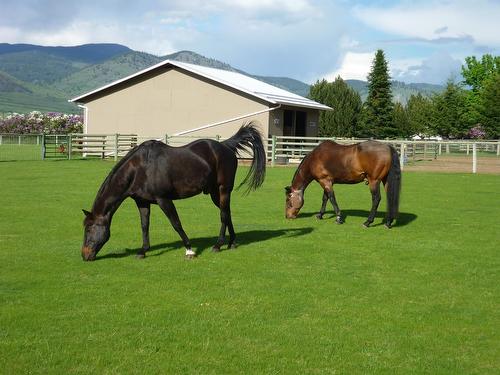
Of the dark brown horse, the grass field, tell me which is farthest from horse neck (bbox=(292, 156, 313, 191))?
A: the grass field

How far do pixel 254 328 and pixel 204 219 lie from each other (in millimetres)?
7581

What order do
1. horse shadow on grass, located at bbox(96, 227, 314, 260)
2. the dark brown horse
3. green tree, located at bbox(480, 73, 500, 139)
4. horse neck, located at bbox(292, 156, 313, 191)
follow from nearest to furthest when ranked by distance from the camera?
1. horse shadow on grass, located at bbox(96, 227, 314, 260)
2. the dark brown horse
3. horse neck, located at bbox(292, 156, 313, 191)
4. green tree, located at bbox(480, 73, 500, 139)

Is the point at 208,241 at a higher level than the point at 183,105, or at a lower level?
lower

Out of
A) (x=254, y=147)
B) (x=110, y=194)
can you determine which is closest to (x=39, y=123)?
(x=254, y=147)

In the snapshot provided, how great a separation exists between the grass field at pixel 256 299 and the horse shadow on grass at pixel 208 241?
0.11 feet

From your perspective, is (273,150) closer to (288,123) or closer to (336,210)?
(288,123)

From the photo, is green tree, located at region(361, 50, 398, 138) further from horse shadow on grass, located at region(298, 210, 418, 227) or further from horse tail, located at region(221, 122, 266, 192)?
horse tail, located at region(221, 122, 266, 192)

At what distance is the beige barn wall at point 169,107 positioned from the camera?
34844 millimetres

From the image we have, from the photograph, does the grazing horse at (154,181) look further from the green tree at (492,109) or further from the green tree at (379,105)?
the green tree at (492,109)

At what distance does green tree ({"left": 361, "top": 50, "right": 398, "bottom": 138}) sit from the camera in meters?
66.4

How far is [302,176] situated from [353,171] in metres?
1.15

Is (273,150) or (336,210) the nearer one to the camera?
(336,210)

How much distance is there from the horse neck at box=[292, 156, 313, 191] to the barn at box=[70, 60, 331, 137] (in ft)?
65.6

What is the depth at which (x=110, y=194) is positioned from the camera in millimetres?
9234
